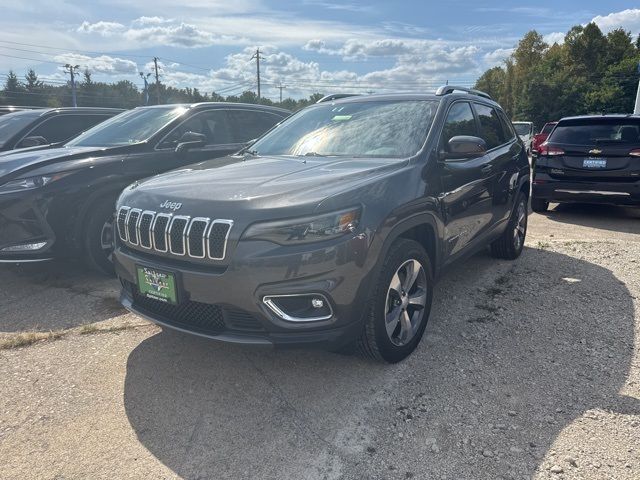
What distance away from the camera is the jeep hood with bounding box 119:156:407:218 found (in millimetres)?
2734

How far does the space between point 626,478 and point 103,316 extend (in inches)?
145

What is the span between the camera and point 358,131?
3.93 m

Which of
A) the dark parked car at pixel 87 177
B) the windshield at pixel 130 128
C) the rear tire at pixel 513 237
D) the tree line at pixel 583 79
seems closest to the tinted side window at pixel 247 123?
the dark parked car at pixel 87 177

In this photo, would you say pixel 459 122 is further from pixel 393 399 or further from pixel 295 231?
pixel 393 399

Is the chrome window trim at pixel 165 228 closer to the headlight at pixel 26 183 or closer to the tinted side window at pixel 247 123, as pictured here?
the headlight at pixel 26 183

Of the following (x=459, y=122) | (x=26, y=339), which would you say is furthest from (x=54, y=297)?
(x=459, y=122)

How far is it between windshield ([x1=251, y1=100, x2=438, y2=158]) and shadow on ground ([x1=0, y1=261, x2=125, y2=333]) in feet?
6.38

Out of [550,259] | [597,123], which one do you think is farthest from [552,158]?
[550,259]

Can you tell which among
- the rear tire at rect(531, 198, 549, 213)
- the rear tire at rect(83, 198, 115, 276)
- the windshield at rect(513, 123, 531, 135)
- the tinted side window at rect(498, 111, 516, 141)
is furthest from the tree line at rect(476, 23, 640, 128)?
the rear tire at rect(83, 198, 115, 276)

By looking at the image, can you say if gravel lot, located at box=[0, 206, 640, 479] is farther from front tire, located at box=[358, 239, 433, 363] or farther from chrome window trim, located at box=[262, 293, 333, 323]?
chrome window trim, located at box=[262, 293, 333, 323]

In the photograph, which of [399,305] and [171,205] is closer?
[171,205]

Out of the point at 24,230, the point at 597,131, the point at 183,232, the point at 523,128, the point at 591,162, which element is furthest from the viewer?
the point at 523,128

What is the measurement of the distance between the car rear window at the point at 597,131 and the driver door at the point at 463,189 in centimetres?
418

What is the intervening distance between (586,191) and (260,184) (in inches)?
255
